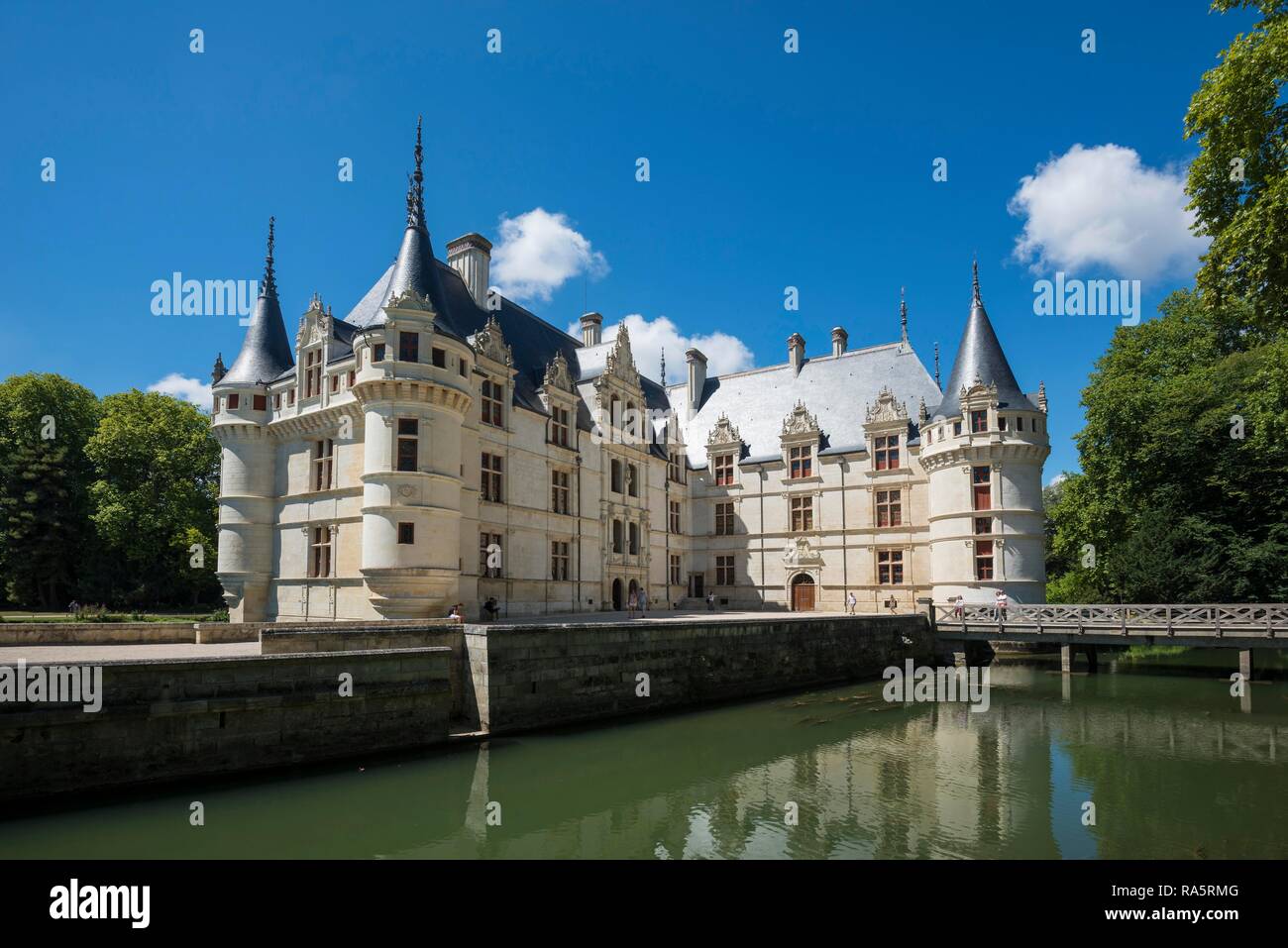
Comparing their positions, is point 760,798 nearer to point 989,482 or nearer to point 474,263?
point 989,482

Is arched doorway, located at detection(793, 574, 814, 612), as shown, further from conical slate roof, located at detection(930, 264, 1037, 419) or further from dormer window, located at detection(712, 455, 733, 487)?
conical slate roof, located at detection(930, 264, 1037, 419)

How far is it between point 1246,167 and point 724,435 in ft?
83.2

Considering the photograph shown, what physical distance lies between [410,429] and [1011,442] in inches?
850

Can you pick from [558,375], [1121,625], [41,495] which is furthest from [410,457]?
[41,495]

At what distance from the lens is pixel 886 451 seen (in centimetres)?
3288

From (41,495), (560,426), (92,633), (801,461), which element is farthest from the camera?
(41,495)

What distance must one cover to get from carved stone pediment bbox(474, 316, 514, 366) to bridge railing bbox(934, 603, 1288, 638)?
60.1 feet

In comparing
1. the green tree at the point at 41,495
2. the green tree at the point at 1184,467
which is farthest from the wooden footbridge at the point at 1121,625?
the green tree at the point at 41,495

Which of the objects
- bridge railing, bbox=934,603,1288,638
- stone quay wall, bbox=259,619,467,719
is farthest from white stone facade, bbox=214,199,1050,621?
stone quay wall, bbox=259,619,467,719

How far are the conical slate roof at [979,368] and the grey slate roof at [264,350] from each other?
2524 cm

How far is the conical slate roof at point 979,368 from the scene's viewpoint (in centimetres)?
2918
